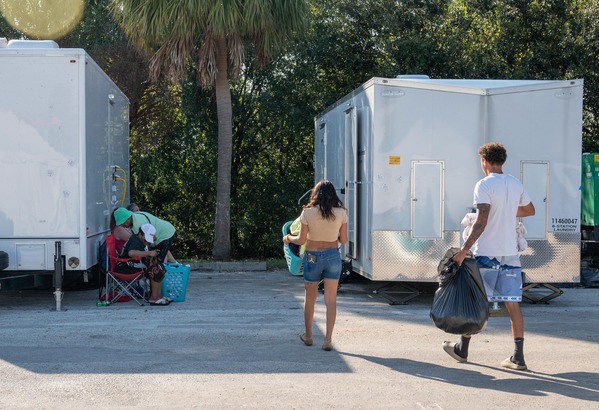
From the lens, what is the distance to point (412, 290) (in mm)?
11930

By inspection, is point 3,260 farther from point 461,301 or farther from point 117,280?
point 461,301

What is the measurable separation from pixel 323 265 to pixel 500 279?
1.74 meters

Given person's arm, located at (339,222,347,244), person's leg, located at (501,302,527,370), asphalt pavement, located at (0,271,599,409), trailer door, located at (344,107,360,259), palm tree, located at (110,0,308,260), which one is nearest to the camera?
asphalt pavement, located at (0,271,599,409)

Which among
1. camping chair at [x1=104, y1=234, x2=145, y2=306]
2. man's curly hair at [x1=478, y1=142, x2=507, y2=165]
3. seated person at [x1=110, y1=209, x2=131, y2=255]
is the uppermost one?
man's curly hair at [x1=478, y1=142, x2=507, y2=165]

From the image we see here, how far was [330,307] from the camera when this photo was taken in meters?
8.39

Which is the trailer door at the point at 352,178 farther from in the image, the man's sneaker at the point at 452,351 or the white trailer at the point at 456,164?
the man's sneaker at the point at 452,351

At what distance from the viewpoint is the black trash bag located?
7.37 metres

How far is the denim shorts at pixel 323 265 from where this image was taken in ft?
27.5

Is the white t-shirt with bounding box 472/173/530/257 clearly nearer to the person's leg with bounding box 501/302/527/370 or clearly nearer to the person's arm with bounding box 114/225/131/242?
the person's leg with bounding box 501/302/527/370

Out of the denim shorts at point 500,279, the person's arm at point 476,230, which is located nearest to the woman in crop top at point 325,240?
the person's arm at point 476,230

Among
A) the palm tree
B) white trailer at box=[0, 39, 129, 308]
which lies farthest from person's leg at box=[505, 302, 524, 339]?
the palm tree

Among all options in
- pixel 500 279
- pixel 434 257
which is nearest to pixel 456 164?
pixel 434 257

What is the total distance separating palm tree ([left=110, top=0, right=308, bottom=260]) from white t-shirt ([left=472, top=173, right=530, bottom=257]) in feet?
30.7

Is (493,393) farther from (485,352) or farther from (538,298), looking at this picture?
(538,298)
